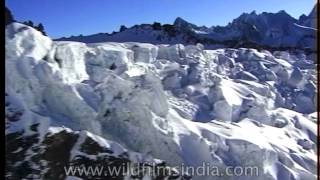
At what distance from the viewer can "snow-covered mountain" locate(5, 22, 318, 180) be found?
33.0m

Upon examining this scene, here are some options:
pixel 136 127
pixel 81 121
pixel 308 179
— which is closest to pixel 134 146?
pixel 136 127

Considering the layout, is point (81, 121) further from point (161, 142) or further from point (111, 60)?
point (111, 60)

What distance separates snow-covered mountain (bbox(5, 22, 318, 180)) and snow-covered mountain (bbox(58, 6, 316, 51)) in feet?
85.3

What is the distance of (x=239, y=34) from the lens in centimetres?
10812

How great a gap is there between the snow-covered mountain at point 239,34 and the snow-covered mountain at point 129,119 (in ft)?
85.3

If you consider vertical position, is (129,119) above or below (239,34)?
below

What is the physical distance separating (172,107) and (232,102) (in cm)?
737

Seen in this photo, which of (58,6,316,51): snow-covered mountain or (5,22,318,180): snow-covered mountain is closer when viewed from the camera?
(5,22,318,180): snow-covered mountain

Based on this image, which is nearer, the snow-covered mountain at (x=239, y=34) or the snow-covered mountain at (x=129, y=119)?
the snow-covered mountain at (x=129, y=119)

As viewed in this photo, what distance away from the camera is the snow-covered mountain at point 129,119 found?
3296 centimetres

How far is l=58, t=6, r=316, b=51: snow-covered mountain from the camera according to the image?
8000 cm

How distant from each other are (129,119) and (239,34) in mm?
74163

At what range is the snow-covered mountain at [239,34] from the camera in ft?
262

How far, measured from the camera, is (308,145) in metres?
46.9
